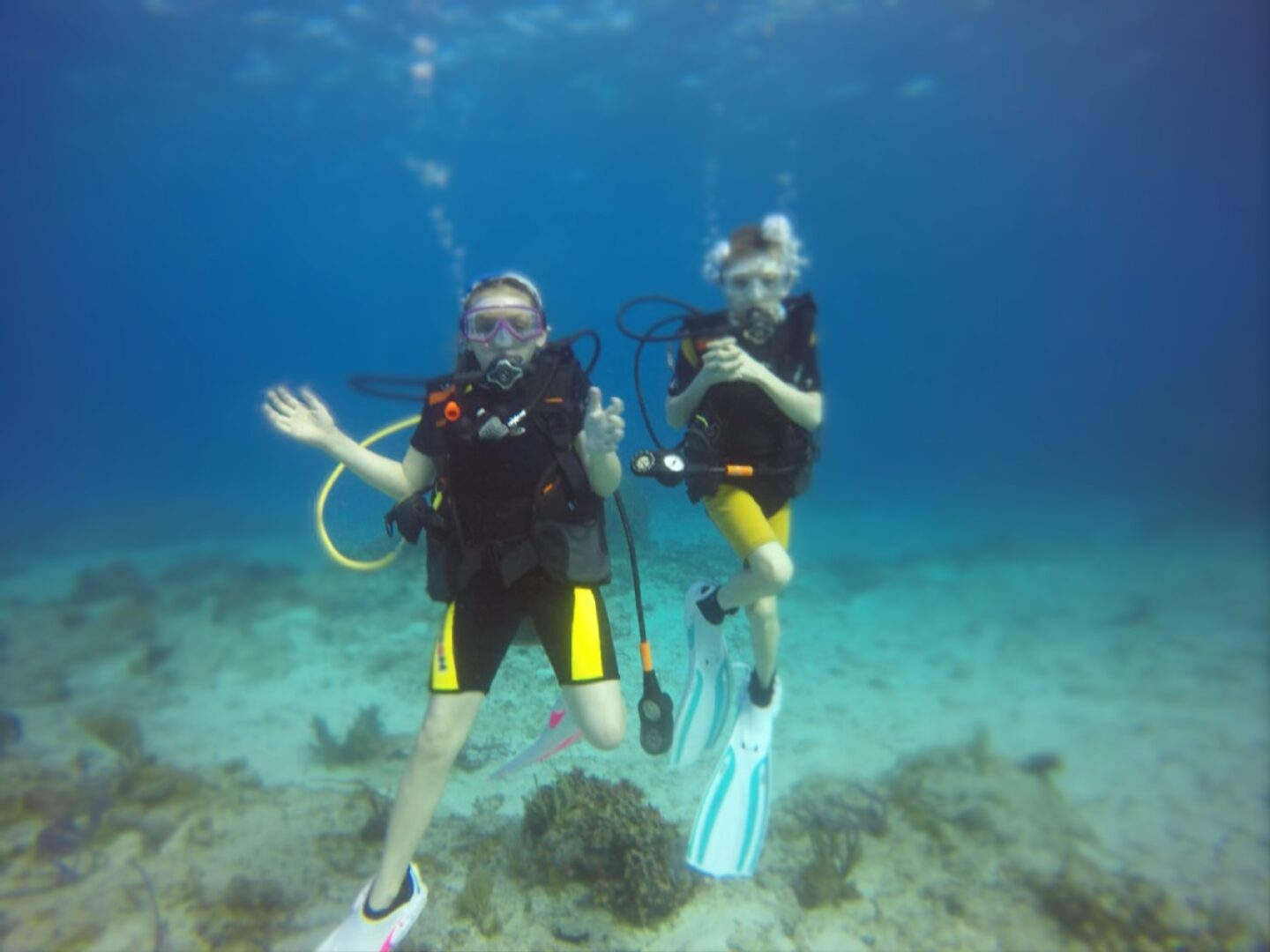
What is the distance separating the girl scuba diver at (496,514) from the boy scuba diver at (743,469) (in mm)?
494

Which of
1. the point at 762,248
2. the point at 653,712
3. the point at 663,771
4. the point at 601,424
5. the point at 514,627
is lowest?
the point at 663,771

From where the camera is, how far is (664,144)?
1426 inches

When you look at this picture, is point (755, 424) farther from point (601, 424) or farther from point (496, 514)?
point (496, 514)

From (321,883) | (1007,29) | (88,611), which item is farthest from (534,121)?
(321,883)

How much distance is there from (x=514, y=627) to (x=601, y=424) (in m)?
1.39

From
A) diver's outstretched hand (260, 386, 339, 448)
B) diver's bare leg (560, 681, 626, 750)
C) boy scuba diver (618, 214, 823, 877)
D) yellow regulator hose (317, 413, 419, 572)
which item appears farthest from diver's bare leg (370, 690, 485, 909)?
boy scuba diver (618, 214, 823, 877)

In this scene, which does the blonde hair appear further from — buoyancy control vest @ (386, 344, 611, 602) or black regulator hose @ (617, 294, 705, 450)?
buoyancy control vest @ (386, 344, 611, 602)

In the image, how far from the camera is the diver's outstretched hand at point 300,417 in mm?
3502

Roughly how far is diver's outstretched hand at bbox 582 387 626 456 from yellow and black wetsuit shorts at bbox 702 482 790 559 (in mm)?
1175

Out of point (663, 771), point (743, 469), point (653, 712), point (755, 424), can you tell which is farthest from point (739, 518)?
point (663, 771)

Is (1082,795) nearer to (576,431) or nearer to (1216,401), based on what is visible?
(576,431)

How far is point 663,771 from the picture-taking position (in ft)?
17.4

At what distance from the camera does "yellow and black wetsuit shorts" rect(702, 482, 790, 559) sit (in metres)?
4.28

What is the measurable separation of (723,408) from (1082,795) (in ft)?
25.1
